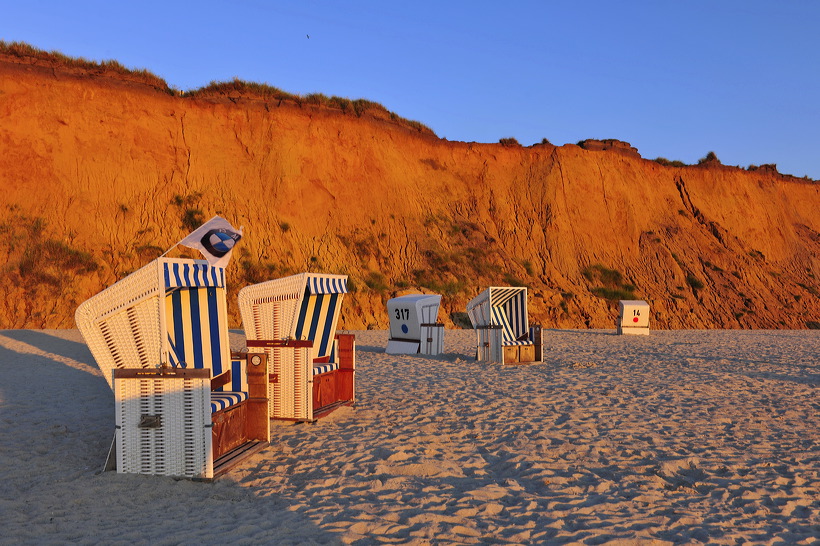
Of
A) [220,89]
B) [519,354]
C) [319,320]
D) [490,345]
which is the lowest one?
[519,354]

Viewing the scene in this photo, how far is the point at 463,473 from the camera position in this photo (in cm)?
515

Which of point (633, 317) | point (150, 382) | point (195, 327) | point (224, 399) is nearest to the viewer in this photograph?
point (150, 382)

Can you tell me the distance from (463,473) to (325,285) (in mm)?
3249

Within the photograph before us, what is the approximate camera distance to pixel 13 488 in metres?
4.53

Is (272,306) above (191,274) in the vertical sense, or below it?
below

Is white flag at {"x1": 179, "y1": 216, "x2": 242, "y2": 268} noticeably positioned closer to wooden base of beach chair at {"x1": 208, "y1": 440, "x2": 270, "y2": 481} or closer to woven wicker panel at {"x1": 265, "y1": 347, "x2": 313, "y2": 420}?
woven wicker panel at {"x1": 265, "y1": 347, "x2": 313, "y2": 420}

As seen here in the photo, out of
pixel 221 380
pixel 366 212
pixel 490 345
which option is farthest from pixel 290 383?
pixel 366 212

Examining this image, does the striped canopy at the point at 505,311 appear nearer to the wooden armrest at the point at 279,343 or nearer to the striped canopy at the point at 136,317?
the wooden armrest at the point at 279,343

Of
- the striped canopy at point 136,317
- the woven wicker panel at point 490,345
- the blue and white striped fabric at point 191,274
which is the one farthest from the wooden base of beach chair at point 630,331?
the striped canopy at point 136,317

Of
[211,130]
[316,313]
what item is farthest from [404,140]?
[316,313]

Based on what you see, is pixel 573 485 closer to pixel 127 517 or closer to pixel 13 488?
pixel 127 517

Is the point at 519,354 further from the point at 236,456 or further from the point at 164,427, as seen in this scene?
the point at 164,427

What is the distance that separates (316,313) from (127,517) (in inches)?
152

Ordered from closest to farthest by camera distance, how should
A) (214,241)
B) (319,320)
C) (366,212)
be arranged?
(214,241) < (319,320) < (366,212)
